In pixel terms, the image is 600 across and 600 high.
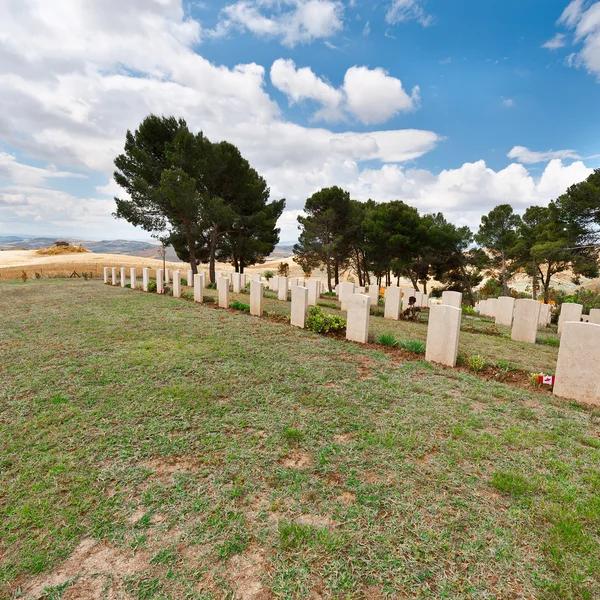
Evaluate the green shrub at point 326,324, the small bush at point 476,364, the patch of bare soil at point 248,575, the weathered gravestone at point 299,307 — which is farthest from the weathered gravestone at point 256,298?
the patch of bare soil at point 248,575

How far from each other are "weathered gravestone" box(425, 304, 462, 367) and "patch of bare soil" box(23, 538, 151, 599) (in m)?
4.83

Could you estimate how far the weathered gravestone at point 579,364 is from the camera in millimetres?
3895

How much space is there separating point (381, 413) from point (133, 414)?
262 cm

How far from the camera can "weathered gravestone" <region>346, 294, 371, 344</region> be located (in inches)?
257

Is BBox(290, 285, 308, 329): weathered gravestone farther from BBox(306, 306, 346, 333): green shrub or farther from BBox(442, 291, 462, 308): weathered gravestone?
BBox(442, 291, 462, 308): weathered gravestone

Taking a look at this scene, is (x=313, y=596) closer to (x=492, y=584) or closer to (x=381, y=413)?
(x=492, y=584)

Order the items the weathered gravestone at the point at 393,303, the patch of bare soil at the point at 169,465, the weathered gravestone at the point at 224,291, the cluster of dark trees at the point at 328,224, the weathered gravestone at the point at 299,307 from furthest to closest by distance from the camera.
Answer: the cluster of dark trees at the point at 328,224, the weathered gravestone at the point at 393,303, the weathered gravestone at the point at 224,291, the weathered gravestone at the point at 299,307, the patch of bare soil at the point at 169,465

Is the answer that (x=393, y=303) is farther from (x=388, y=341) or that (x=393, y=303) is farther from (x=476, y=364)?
(x=476, y=364)

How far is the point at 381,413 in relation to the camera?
3.46 metres

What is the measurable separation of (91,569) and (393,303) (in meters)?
9.85

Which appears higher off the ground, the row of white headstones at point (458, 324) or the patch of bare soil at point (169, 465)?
the row of white headstones at point (458, 324)

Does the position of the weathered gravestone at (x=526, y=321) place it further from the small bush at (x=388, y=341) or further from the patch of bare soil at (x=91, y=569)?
the patch of bare soil at (x=91, y=569)

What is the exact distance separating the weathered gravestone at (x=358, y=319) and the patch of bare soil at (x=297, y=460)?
4.03 m

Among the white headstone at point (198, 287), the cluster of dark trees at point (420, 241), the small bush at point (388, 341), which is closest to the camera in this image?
the small bush at point (388, 341)
